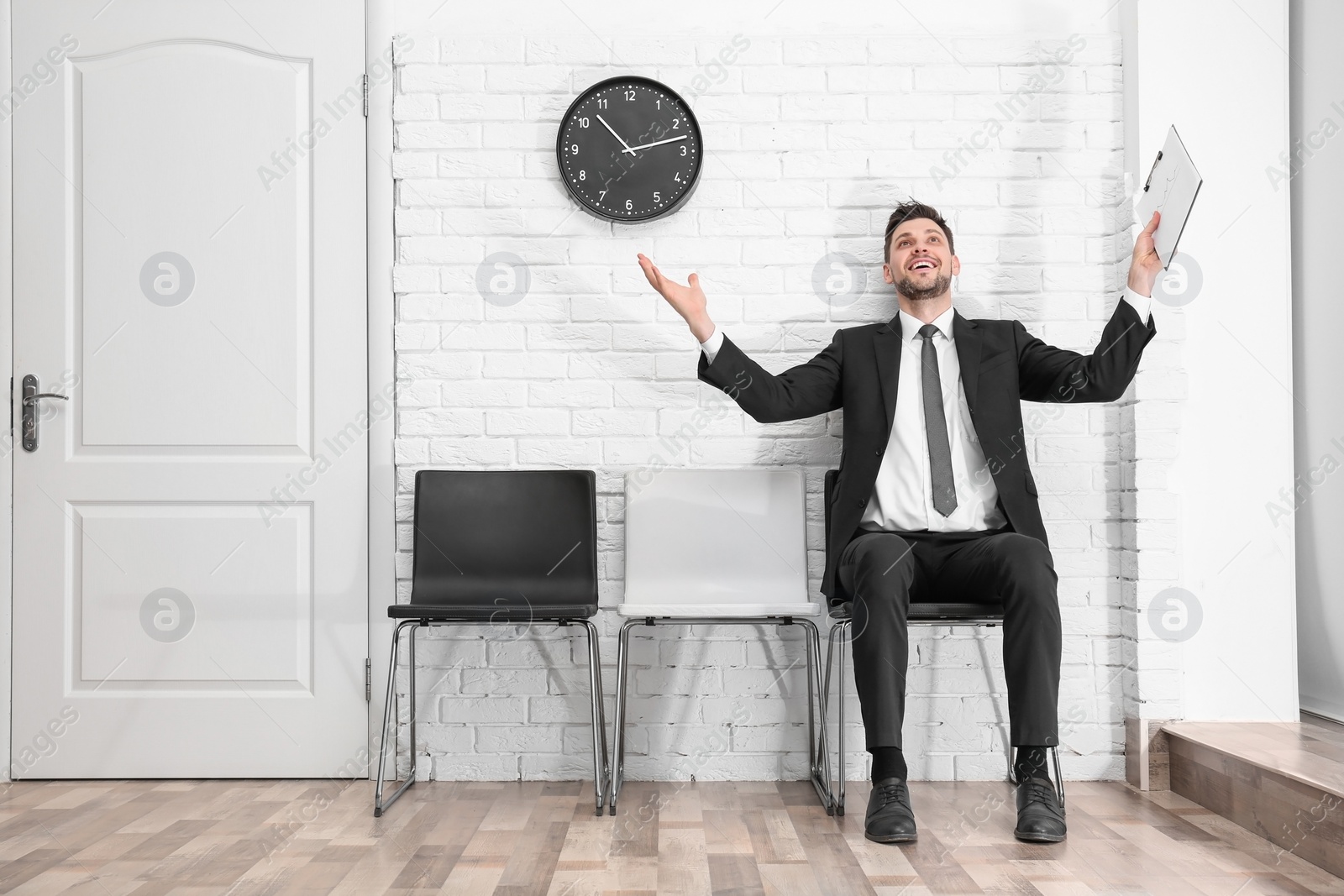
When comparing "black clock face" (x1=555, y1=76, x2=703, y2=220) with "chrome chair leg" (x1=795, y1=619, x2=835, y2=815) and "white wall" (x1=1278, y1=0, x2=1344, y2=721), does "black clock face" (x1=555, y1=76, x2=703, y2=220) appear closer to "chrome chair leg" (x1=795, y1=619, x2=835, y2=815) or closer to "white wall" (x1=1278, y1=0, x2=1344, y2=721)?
"chrome chair leg" (x1=795, y1=619, x2=835, y2=815)

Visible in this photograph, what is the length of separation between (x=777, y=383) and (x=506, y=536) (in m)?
0.82

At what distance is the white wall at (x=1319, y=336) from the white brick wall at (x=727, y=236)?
54 cm

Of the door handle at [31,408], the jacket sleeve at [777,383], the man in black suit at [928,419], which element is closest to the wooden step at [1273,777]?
the man in black suit at [928,419]

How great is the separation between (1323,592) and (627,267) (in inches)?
84.7

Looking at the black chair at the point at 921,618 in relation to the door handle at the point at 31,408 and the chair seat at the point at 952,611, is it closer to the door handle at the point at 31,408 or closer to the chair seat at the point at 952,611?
the chair seat at the point at 952,611

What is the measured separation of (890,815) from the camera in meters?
1.88

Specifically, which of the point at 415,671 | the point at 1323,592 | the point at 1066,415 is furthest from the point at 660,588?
the point at 1323,592

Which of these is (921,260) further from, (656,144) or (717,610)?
(717,610)

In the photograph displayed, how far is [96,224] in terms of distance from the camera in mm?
2518

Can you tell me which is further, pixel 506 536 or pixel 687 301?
pixel 506 536

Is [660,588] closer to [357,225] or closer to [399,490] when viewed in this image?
[399,490]

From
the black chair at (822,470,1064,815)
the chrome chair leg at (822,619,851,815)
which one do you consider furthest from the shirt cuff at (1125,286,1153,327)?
the chrome chair leg at (822,619,851,815)

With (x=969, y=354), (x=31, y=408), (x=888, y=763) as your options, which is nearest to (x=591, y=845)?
(x=888, y=763)

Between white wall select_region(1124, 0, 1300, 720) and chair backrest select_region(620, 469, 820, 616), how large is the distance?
94cm
